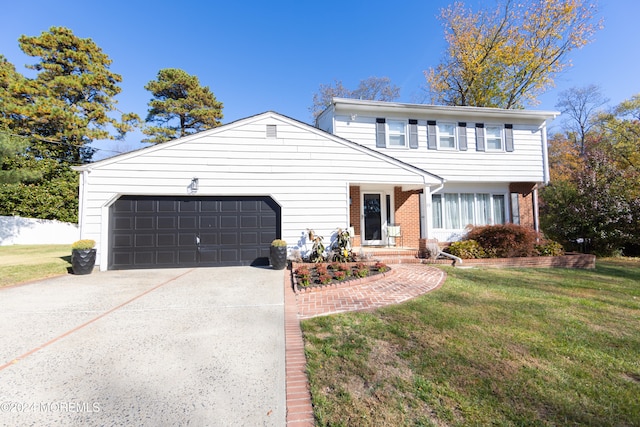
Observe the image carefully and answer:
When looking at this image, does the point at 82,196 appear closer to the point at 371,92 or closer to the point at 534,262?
the point at 534,262

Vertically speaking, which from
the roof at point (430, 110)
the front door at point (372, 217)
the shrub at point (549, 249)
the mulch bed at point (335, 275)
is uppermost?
the roof at point (430, 110)

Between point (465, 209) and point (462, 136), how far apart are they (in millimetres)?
3212

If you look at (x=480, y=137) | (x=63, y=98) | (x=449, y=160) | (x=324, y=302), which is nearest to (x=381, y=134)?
(x=449, y=160)


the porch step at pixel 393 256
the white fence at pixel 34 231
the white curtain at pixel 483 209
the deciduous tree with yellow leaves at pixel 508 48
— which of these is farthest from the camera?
the deciduous tree with yellow leaves at pixel 508 48

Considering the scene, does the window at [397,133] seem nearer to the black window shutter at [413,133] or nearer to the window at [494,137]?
the black window shutter at [413,133]

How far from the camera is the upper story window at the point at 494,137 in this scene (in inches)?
489

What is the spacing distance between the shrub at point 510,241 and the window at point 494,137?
4.62m

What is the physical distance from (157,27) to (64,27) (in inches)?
486

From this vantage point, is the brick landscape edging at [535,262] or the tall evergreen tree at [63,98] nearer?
the brick landscape edging at [535,262]

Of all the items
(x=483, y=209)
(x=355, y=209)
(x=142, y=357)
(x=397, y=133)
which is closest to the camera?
(x=142, y=357)

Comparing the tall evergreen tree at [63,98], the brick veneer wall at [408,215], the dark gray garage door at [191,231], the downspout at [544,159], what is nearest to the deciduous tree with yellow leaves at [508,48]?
the downspout at [544,159]

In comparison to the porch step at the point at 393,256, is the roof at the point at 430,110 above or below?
above

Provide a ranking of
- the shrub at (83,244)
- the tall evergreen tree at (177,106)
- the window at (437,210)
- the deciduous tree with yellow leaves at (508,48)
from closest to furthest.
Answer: the shrub at (83,244) < the window at (437,210) < the deciduous tree with yellow leaves at (508,48) < the tall evergreen tree at (177,106)

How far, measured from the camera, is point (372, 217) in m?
11.4
